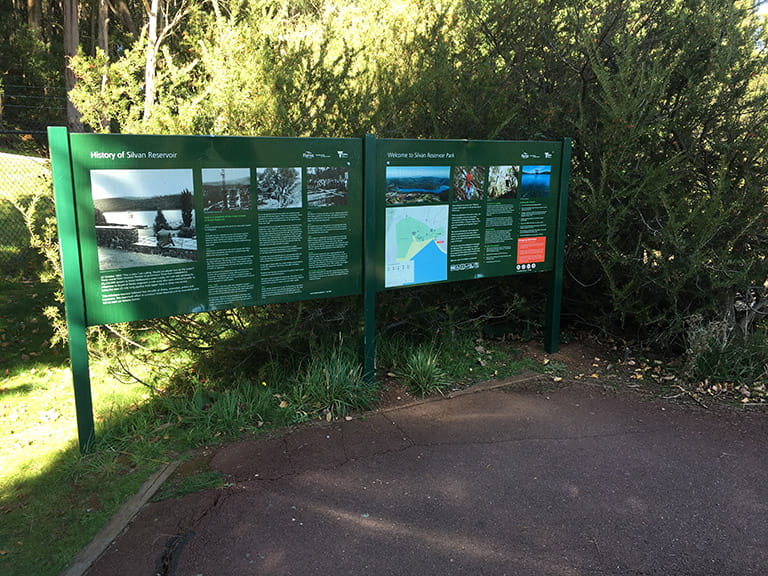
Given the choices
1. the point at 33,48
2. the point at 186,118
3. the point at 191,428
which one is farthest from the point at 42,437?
the point at 33,48

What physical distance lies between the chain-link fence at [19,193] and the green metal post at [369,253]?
2346 millimetres

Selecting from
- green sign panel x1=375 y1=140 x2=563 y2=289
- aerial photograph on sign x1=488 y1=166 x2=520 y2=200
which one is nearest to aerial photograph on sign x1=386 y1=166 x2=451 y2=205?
green sign panel x1=375 y1=140 x2=563 y2=289

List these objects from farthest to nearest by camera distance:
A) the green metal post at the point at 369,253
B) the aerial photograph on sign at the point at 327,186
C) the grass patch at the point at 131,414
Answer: the green metal post at the point at 369,253 → the aerial photograph on sign at the point at 327,186 → the grass patch at the point at 131,414

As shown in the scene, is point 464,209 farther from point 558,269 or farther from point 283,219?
point 283,219

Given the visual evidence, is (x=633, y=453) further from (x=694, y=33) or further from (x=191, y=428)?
(x=694, y=33)

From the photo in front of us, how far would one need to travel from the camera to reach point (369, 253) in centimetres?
487

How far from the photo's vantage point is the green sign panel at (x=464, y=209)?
4.95 m

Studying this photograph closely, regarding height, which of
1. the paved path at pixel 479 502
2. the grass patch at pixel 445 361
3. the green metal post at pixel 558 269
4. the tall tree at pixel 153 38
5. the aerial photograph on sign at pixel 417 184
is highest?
the tall tree at pixel 153 38

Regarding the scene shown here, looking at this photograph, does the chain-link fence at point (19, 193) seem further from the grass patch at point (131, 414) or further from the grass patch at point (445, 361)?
the grass patch at point (445, 361)

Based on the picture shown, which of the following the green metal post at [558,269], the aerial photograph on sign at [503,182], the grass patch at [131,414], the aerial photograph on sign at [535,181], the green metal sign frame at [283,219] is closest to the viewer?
the grass patch at [131,414]

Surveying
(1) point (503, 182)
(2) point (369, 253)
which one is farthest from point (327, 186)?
(1) point (503, 182)

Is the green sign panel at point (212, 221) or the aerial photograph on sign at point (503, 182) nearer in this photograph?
the green sign panel at point (212, 221)

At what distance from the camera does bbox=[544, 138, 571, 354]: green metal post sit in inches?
230

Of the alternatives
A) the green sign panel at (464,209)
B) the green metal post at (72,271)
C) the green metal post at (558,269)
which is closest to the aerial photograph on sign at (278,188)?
the green sign panel at (464,209)
